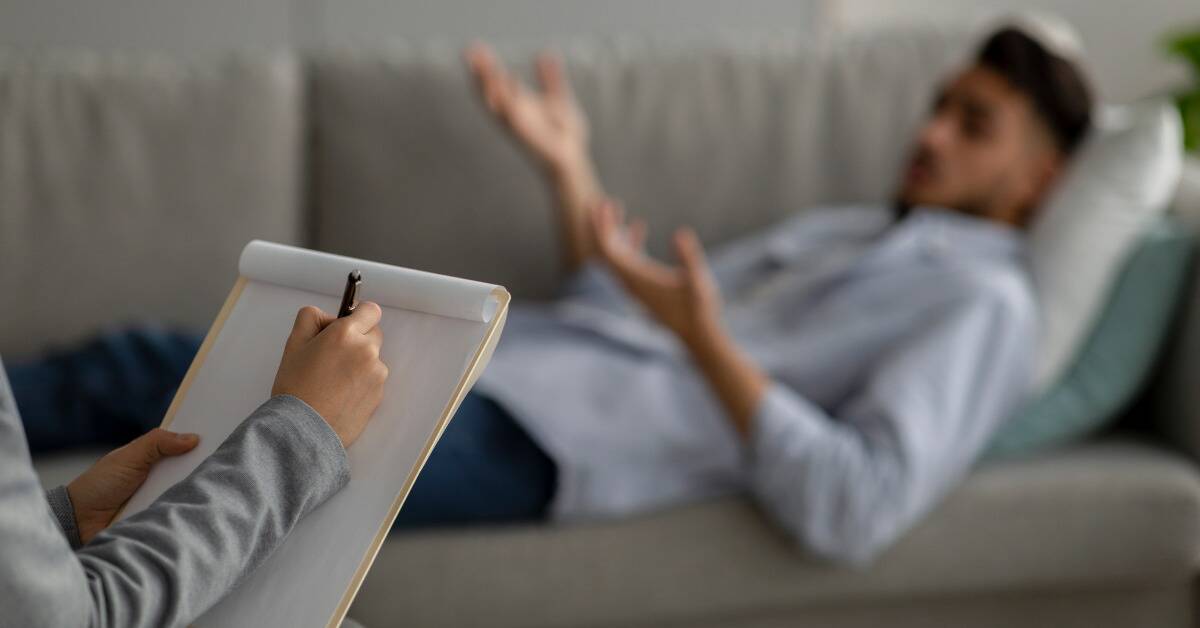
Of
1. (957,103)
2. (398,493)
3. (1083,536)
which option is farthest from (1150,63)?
(398,493)

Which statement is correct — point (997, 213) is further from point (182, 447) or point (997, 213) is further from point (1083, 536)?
point (182, 447)

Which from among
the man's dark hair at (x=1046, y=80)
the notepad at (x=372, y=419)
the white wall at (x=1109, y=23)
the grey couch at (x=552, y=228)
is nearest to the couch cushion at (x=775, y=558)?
the grey couch at (x=552, y=228)

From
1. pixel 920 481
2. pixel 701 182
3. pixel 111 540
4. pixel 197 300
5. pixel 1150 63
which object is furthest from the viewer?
pixel 1150 63

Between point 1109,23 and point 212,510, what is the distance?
280 centimetres

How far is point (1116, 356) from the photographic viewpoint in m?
1.55

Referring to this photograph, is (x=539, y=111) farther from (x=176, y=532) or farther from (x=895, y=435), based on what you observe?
(x=176, y=532)

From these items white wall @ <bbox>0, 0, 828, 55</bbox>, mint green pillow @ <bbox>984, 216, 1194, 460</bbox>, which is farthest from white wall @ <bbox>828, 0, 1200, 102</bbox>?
mint green pillow @ <bbox>984, 216, 1194, 460</bbox>

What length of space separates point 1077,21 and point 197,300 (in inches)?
88.1

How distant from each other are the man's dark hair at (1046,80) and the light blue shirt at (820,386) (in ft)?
0.57

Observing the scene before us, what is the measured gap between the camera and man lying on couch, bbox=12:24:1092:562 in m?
1.39

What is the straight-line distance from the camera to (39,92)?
1.76 meters

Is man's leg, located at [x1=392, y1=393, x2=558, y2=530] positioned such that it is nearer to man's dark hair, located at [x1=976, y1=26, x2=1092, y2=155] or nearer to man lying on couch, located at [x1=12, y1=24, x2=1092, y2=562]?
man lying on couch, located at [x1=12, y1=24, x2=1092, y2=562]

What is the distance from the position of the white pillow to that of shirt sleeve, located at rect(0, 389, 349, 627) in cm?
113

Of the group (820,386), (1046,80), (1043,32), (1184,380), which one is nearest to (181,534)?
(820,386)
